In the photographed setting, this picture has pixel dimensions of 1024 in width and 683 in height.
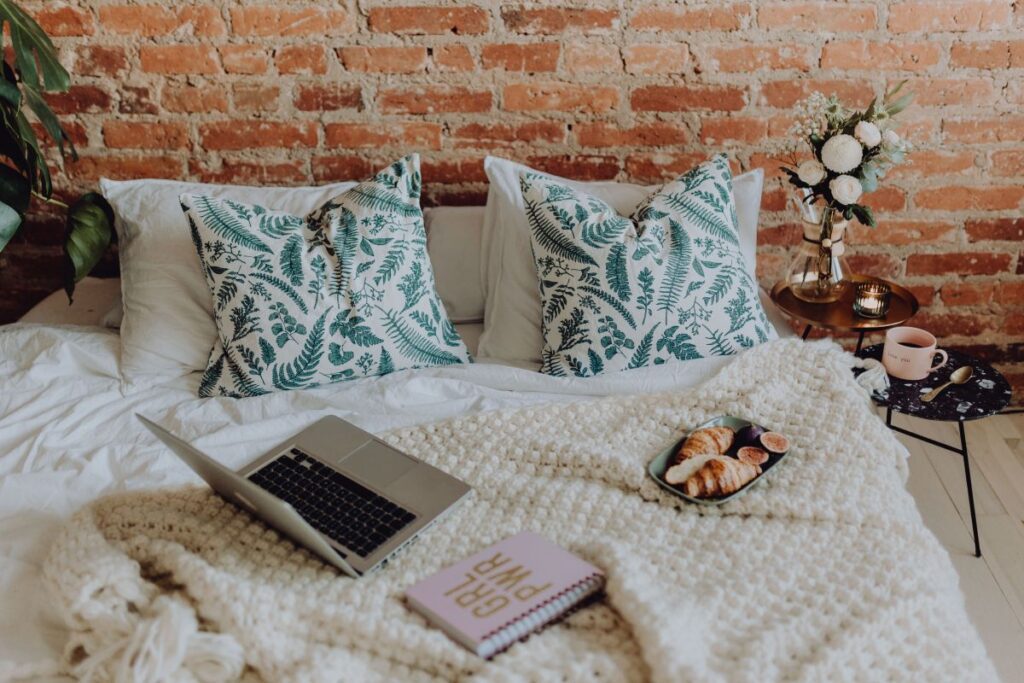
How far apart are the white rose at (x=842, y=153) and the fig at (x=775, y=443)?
656 mm

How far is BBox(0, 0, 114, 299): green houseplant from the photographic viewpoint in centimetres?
164

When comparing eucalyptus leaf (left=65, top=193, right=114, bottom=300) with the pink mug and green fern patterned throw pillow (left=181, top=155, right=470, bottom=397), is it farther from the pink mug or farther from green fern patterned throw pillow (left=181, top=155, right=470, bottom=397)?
the pink mug

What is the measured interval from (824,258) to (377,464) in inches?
43.8

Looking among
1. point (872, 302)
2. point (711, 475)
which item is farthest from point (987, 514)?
point (711, 475)

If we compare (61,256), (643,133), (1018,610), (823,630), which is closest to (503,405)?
(823,630)

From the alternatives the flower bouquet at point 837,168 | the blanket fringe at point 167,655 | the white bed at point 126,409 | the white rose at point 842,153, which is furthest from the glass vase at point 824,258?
the blanket fringe at point 167,655

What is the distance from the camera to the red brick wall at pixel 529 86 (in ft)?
6.42

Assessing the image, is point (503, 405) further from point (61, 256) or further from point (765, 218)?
point (61, 256)

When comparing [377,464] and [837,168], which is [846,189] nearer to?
[837,168]

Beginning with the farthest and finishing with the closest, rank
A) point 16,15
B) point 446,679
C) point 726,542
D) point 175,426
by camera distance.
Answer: point 16,15 → point 175,426 → point 726,542 → point 446,679

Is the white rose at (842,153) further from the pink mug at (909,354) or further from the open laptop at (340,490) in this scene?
the open laptop at (340,490)

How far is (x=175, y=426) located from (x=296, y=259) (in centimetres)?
37

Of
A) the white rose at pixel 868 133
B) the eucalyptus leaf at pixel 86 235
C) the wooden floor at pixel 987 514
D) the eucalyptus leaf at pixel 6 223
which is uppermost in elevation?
the white rose at pixel 868 133

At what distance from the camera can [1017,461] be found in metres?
2.15
